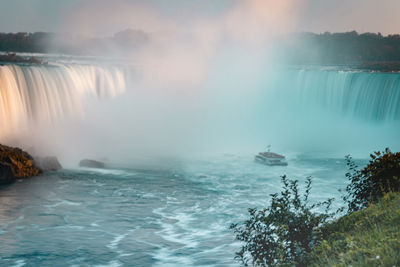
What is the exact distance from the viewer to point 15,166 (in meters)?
23.1

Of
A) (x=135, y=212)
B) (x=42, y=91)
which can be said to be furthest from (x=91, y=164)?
(x=135, y=212)

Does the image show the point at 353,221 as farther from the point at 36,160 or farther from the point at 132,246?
the point at 36,160

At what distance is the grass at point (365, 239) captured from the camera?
6.69 m

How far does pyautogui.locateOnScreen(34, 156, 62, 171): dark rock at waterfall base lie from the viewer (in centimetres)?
2484

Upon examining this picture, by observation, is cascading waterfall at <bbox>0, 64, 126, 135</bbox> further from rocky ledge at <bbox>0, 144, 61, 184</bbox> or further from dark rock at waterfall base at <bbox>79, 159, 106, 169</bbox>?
dark rock at waterfall base at <bbox>79, 159, 106, 169</bbox>

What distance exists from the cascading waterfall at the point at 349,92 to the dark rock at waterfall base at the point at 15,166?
27526 mm

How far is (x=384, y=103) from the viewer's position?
4266cm

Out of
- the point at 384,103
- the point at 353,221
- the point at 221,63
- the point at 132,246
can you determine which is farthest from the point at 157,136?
the point at 353,221

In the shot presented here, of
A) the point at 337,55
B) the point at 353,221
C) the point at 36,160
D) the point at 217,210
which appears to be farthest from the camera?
the point at 337,55

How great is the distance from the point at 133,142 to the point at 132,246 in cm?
2341

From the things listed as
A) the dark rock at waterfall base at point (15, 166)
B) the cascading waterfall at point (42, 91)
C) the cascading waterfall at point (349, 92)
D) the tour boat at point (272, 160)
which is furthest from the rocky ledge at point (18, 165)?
the cascading waterfall at point (349, 92)

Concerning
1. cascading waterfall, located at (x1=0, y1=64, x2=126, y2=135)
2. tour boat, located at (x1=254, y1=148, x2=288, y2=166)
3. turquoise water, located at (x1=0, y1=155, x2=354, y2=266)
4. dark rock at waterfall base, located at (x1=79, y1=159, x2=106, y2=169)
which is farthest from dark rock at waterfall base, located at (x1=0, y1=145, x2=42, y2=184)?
tour boat, located at (x1=254, y1=148, x2=288, y2=166)

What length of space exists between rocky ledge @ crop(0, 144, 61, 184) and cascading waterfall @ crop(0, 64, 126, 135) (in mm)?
4390

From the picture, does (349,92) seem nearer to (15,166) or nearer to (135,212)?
(15,166)
